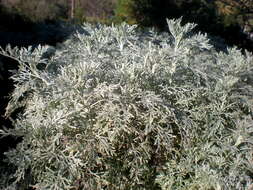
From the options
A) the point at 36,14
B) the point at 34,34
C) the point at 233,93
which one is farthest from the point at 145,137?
the point at 36,14

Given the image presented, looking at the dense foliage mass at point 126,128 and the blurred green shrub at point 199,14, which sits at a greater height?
the dense foliage mass at point 126,128

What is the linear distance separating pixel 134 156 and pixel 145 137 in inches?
7.0

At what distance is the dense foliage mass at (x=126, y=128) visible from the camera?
6.34ft

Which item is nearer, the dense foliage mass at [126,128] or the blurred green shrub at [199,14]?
the dense foliage mass at [126,128]

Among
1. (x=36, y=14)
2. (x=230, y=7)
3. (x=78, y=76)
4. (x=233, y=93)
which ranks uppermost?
(x=78, y=76)

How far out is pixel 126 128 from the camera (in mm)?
2008

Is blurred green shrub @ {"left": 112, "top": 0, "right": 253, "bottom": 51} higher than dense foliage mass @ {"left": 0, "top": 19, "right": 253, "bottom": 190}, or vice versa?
dense foliage mass @ {"left": 0, "top": 19, "right": 253, "bottom": 190}

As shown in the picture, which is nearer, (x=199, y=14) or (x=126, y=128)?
(x=126, y=128)

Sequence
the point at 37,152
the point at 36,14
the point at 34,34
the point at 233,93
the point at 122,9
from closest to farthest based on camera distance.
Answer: the point at 37,152, the point at 233,93, the point at 34,34, the point at 122,9, the point at 36,14

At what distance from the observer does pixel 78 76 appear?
2.14 metres

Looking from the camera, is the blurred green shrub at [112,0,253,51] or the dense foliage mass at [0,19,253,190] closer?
the dense foliage mass at [0,19,253,190]

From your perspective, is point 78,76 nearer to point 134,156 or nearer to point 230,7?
point 134,156

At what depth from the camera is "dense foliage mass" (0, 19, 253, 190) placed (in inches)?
76.1

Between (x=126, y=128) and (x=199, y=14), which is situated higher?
(x=126, y=128)
